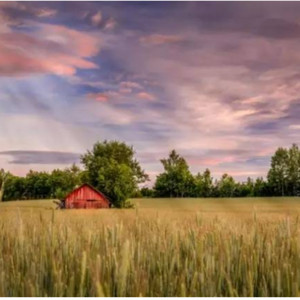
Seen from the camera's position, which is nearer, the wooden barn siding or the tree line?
the tree line

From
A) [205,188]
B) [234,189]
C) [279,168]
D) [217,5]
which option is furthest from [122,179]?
[217,5]

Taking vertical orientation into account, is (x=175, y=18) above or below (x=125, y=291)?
above

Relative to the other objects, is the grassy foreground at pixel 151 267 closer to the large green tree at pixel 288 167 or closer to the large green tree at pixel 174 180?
the large green tree at pixel 288 167

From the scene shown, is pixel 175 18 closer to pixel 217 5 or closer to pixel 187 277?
pixel 217 5

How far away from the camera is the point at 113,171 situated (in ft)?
102

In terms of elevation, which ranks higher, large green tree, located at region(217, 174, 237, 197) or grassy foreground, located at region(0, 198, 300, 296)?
large green tree, located at region(217, 174, 237, 197)

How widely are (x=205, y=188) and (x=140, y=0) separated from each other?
27.5m

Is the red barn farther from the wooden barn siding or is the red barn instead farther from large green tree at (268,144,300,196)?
large green tree at (268,144,300,196)

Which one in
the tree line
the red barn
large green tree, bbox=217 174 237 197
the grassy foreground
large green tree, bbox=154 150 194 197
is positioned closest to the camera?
the grassy foreground

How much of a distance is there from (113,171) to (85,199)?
2.93m

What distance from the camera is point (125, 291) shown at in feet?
6.17

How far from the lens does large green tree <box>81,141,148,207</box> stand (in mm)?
30828

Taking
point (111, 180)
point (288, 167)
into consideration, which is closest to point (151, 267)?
point (288, 167)

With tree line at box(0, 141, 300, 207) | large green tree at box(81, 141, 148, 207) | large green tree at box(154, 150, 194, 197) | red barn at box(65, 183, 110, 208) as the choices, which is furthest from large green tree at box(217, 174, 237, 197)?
red barn at box(65, 183, 110, 208)
